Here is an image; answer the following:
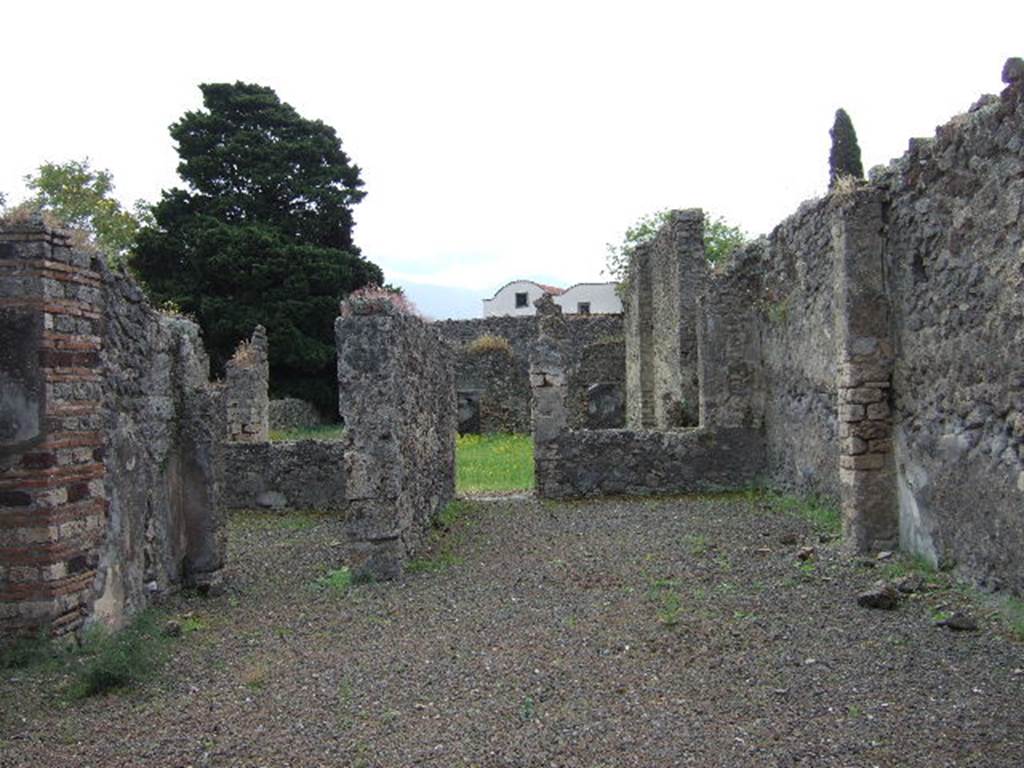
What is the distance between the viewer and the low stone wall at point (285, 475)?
1363 cm

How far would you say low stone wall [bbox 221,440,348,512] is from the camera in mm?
13633

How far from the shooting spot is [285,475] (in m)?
13.7

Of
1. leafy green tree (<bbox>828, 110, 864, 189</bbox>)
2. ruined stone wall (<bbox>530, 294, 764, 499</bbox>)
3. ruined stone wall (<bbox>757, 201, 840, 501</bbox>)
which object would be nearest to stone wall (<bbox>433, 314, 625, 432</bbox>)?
leafy green tree (<bbox>828, 110, 864, 189</bbox>)

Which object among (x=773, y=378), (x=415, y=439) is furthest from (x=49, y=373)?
(x=773, y=378)

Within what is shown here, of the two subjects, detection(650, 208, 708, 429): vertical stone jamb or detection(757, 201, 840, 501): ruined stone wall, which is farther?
detection(650, 208, 708, 429): vertical stone jamb

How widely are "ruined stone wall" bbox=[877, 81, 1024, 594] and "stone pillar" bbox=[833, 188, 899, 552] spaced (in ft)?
0.44

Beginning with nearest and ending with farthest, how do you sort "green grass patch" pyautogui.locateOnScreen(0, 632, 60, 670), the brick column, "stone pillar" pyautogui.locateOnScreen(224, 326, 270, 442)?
"green grass patch" pyautogui.locateOnScreen(0, 632, 60, 670) < the brick column < "stone pillar" pyautogui.locateOnScreen(224, 326, 270, 442)

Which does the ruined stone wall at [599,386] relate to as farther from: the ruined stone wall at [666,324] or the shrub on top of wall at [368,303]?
the shrub on top of wall at [368,303]

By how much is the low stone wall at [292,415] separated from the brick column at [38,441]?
21.9m

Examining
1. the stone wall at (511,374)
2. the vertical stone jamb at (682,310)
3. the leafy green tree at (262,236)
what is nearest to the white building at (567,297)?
the leafy green tree at (262,236)

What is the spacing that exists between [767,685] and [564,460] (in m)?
8.91

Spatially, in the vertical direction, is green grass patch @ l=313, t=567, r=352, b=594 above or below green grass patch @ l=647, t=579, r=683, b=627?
below

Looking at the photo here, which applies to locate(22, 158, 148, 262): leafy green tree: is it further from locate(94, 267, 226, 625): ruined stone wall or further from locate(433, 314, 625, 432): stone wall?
locate(94, 267, 226, 625): ruined stone wall

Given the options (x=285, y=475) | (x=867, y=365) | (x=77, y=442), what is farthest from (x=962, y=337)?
(x=285, y=475)
